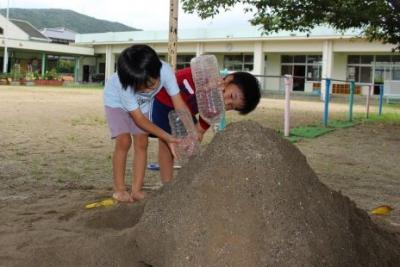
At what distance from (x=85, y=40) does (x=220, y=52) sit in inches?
620

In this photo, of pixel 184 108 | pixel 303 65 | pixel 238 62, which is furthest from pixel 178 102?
pixel 238 62

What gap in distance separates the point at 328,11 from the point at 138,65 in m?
9.79

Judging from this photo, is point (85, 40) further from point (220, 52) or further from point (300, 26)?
point (300, 26)

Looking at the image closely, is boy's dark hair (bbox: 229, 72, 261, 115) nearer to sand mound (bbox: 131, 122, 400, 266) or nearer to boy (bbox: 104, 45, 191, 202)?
boy (bbox: 104, 45, 191, 202)

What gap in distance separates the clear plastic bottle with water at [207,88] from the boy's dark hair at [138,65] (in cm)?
52

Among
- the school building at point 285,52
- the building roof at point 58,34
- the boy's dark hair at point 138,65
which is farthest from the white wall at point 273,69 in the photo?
the building roof at point 58,34

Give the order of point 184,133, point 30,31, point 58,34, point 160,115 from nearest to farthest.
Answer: point 160,115 → point 184,133 → point 30,31 → point 58,34

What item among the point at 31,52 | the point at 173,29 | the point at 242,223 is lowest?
the point at 242,223

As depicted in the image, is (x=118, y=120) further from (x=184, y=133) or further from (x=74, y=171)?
(x=74, y=171)

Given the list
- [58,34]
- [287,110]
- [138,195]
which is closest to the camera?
[138,195]

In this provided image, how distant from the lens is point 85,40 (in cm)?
4931

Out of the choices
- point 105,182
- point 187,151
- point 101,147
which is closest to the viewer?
point 187,151

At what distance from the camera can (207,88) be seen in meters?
3.77

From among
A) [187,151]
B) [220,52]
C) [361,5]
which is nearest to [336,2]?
[361,5]
